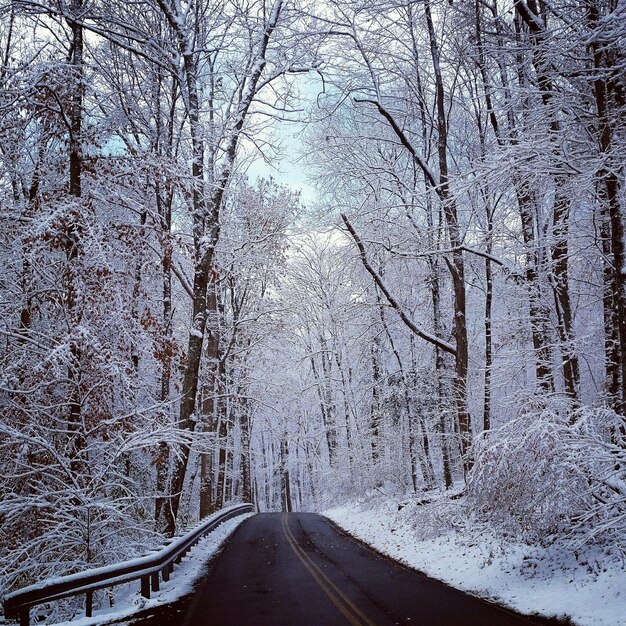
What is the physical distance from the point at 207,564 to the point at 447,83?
16.2 metres

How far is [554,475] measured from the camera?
748 centimetres

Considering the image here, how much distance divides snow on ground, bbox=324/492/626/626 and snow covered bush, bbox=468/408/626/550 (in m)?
0.47

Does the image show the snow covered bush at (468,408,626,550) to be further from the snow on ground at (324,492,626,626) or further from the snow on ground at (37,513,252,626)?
the snow on ground at (37,513,252,626)

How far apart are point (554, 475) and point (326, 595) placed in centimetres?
433

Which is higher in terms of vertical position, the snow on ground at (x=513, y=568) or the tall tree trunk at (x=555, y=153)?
the tall tree trunk at (x=555, y=153)

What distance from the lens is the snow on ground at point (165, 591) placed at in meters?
7.61

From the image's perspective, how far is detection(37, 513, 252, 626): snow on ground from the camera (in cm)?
761

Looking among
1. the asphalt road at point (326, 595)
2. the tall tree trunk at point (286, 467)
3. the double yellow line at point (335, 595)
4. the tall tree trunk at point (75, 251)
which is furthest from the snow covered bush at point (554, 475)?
the tall tree trunk at point (286, 467)

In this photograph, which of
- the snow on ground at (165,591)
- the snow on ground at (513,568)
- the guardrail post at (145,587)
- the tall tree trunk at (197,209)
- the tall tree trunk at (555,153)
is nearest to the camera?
the snow on ground at (513,568)

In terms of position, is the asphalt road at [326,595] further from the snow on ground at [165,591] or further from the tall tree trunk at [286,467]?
the tall tree trunk at [286,467]

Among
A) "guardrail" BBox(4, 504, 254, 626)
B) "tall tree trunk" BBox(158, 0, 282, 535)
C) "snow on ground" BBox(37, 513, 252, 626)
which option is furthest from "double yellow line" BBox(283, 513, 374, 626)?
"tall tree trunk" BBox(158, 0, 282, 535)

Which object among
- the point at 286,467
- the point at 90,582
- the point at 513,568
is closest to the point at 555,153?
the point at 513,568

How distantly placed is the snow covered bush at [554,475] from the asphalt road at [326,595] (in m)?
1.57

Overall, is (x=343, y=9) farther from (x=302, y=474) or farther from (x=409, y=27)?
(x=302, y=474)
